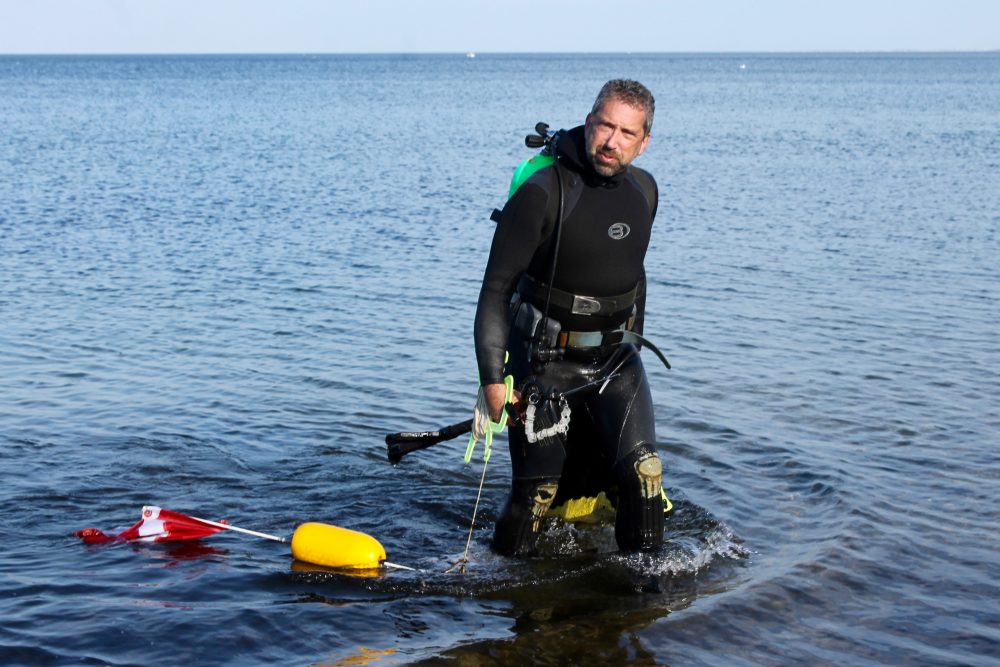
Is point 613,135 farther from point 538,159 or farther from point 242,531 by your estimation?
point 242,531

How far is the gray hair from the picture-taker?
5641 millimetres

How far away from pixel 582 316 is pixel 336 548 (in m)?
2.03

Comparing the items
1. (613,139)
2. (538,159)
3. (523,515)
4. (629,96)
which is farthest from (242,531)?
(629,96)

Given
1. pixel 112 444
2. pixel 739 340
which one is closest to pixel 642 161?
pixel 739 340

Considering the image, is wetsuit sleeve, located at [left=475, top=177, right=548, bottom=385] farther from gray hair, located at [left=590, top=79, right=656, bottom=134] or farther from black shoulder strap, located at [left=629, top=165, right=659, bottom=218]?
black shoulder strap, located at [left=629, top=165, right=659, bottom=218]

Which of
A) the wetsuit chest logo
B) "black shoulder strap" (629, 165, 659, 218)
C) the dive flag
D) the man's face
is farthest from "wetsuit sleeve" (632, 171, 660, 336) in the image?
the dive flag

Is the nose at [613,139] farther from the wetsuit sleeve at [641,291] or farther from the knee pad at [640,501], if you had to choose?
the knee pad at [640,501]

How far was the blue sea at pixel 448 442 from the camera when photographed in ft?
20.5

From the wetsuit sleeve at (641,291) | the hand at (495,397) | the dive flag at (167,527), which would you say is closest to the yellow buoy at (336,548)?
the dive flag at (167,527)

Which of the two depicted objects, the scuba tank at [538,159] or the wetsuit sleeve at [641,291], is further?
the wetsuit sleeve at [641,291]

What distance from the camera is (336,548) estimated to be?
6.80 meters

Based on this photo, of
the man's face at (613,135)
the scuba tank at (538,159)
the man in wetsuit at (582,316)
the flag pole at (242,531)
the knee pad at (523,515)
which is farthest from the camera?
the flag pole at (242,531)

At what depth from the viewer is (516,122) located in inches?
2366

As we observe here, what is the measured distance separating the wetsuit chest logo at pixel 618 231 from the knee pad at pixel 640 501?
1095mm
